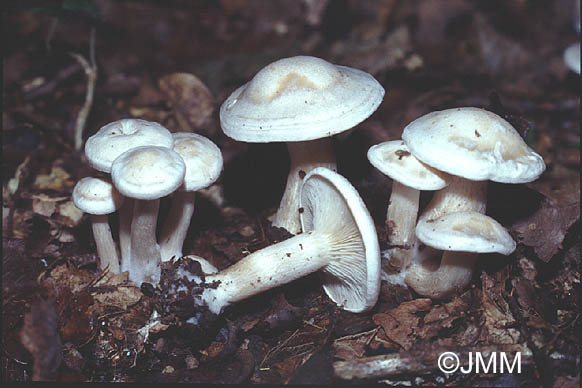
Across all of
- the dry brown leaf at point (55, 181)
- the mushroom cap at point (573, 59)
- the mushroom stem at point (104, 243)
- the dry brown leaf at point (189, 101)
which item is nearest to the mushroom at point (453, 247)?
the mushroom stem at point (104, 243)

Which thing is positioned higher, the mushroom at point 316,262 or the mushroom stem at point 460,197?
the mushroom stem at point 460,197

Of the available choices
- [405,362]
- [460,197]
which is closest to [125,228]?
[405,362]

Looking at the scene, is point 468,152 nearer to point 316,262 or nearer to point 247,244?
Answer: point 316,262

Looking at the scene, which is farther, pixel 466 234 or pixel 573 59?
pixel 573 59

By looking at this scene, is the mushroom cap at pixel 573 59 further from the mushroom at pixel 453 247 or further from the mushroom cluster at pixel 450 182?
the mushroom at pixel 453 247

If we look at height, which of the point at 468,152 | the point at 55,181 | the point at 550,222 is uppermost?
the point at 468,152

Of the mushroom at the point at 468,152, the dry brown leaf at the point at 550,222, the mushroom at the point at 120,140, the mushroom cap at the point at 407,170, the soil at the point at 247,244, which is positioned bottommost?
the soil at the point at 247,244

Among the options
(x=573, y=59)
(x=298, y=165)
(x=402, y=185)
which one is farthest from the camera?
(x=573, y=59)

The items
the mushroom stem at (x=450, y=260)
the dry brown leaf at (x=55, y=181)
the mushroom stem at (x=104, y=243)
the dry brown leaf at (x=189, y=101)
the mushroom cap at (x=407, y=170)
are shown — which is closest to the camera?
the mushroom cap at (x=407, y=170)

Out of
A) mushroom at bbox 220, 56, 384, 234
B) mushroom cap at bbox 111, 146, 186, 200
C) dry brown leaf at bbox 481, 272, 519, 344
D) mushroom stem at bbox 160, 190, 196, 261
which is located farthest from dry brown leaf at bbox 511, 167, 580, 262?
mushroom cap at bbox 111, 146, 186, 200
